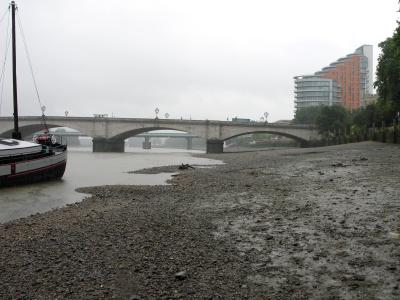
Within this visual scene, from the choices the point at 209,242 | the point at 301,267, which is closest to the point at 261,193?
the point at 209,242

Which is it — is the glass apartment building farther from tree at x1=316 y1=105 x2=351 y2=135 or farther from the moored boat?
the moored boat

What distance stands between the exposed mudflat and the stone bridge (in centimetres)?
6763

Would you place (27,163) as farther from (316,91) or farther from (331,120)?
(316,91)

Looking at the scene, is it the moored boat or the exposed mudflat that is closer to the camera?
the exposed mudflat

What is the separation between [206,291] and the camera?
5.15 metres

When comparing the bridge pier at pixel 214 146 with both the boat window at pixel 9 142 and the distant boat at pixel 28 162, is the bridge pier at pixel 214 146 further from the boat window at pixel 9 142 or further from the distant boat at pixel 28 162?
the boat window at pixel 9 142

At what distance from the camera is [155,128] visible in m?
81.0

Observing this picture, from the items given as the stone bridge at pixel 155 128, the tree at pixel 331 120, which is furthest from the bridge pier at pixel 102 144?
the tree at pixel 331 120

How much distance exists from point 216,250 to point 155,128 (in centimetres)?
7513

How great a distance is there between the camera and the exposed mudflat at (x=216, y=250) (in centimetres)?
522

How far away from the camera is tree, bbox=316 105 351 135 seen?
79956 millimetres

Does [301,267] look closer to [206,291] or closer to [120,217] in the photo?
[206,291]

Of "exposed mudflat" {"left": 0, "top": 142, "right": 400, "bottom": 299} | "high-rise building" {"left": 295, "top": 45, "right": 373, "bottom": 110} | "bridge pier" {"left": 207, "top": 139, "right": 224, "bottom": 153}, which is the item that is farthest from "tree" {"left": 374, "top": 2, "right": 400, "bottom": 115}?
"high-rise building" {"left": 295, "top": 45, "right": 373, "bottom": 110}

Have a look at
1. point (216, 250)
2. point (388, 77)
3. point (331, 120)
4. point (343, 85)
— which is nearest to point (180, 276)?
point (216, 250)
